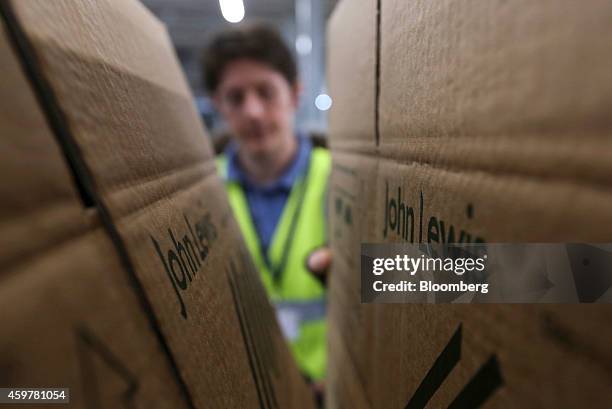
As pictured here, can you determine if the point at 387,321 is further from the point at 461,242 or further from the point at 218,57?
the point at 218,57

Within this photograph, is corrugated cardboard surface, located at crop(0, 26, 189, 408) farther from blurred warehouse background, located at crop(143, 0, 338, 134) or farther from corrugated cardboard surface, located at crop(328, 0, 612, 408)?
blurred warehouse background, located at crop(143, 0, 338, 134)

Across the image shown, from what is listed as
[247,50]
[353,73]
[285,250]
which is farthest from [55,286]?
[247,50]

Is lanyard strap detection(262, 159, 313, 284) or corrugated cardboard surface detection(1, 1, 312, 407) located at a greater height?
corrugated cardboard surface detection(1, 1, 312, 407)

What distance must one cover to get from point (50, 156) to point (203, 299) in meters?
0.15

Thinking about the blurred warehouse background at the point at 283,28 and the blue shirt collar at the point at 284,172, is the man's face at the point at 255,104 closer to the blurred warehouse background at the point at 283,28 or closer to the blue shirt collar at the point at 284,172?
the blue shirt collar at the point at 284,172

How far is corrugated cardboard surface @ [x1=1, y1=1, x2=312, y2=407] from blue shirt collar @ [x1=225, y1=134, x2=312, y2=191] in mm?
1128

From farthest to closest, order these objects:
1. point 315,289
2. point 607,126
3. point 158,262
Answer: point 315,289
point 158,262
point 607,126

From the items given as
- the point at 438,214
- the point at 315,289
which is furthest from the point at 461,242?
the point at 315,289

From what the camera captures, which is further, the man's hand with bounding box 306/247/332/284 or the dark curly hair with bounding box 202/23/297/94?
the dark curly hair with bounding box 202/23/297/94

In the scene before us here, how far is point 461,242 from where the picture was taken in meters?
0.23

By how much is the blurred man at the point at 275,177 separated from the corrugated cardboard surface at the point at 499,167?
40.8 inches

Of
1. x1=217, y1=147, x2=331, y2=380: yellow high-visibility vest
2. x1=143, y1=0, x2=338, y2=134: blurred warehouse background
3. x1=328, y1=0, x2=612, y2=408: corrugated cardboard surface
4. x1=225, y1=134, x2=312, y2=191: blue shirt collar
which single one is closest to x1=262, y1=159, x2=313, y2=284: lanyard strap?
x1=217, y1=147, x2=331, y2=380: yellow high-visibility vest

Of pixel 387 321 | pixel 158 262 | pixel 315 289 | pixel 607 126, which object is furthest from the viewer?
pixel 315 289

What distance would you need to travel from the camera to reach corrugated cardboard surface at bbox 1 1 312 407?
0.68 feet
